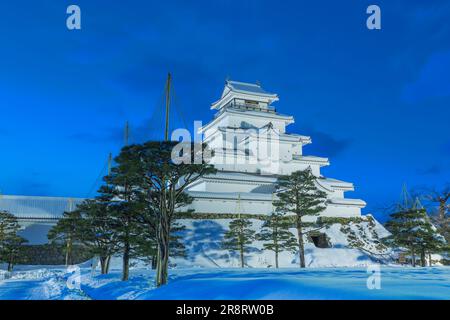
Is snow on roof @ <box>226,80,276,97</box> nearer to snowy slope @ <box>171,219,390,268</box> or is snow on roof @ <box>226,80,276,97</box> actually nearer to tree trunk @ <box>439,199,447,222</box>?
snowy slope @ <box>171,219,390,268</box>

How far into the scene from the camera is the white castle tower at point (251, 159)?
37.8 meters

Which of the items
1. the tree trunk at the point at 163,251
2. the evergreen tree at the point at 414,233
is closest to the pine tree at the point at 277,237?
the evergreen tree at the point at 414,233

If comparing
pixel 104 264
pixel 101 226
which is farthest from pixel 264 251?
pixel 101 226

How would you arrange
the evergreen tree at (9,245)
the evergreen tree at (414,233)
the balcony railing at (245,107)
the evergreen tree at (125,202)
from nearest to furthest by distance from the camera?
the evergreen tree at (125,202), the evergreen tree at (414,233), the evergreen tree at (9,245), the balcony railing at (245,107)

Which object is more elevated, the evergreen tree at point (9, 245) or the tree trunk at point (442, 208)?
the tree trunk at point (442, 208)

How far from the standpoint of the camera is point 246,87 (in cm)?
5241

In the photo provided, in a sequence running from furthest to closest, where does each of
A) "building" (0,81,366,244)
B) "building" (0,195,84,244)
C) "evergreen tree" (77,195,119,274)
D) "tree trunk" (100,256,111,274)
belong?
"building" (0,81,366,244)
"building" (0,195,84,244)
"tree trunk" (100,256,111,274)
"evergreen tree" (77,195,119,274)

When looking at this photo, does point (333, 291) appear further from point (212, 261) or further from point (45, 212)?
point (45, 212)

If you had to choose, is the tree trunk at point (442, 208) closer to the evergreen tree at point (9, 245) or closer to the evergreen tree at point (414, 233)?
the evergreen tree at point (414, 233)

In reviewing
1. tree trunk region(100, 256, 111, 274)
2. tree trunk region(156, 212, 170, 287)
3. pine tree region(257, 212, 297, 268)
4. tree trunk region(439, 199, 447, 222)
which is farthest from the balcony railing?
tree trunk region(156, 212, 170, 287)

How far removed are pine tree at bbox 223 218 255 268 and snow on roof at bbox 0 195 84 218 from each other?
1837cm

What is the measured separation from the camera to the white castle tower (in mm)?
37844

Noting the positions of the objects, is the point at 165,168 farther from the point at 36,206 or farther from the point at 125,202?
the point at 36,206
